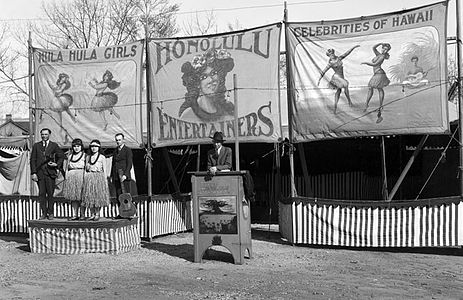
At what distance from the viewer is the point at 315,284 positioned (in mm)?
8898

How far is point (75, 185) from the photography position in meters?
11.9

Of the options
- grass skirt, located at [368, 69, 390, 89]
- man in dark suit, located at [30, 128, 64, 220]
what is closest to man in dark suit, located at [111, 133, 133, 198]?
man in dark suit, located at [30, 128, 64, 220]

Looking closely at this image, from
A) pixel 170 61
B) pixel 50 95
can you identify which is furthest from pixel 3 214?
pixel 170 61

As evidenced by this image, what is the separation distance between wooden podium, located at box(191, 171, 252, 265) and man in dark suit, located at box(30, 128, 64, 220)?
3.53 meters

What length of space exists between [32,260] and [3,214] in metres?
4.10

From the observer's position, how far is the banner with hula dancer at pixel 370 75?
11.9m

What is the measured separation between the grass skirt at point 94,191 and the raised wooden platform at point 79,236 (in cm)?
36

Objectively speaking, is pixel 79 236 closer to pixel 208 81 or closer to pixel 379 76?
pixel 208 81

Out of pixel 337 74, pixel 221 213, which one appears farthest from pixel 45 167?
pixel 337 74

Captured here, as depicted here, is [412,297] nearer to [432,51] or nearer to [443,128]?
[443,128]

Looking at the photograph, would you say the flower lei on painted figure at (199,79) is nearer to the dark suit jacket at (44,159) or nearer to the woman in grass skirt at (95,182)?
the woman in grass skirt at (95,182)

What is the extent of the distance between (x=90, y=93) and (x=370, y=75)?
6049mm

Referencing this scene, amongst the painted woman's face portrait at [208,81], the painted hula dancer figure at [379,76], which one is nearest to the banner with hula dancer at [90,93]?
the painted woman's face portrait at [208,81]

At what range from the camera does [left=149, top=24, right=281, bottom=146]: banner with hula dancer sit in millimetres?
13039
